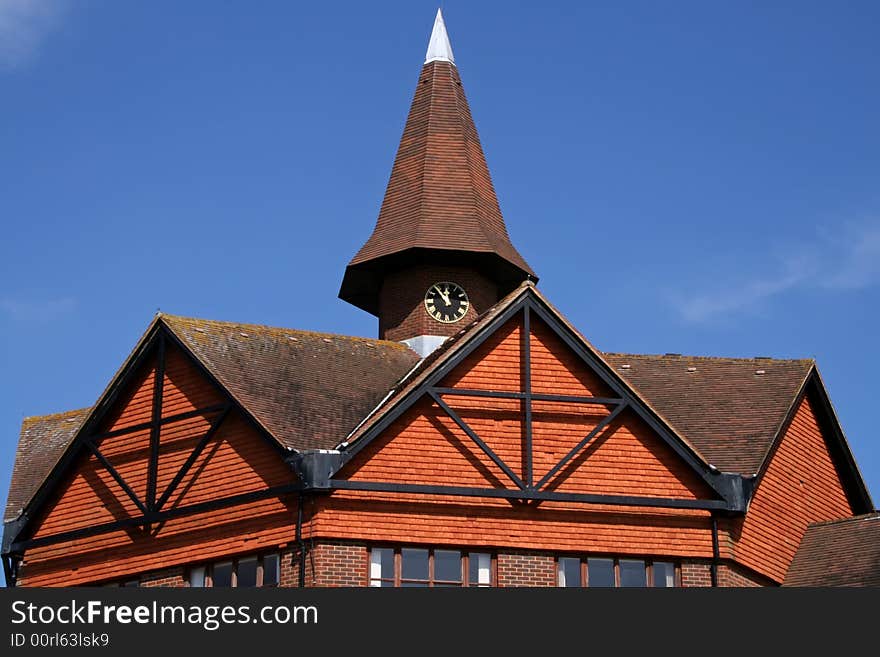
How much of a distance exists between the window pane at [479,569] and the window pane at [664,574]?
3.77 meters

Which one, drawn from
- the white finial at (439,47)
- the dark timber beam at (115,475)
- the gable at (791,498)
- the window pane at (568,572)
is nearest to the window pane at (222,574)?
the dark timber beam at (115,475)

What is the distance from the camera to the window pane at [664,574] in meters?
39.6

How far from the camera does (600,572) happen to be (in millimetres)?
39500

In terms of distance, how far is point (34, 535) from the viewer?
140 ft

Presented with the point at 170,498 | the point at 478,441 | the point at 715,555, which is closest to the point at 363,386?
the point at 478,441

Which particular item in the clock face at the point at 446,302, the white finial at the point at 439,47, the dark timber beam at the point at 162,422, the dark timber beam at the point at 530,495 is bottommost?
the dark timber beam at the point at 530,495

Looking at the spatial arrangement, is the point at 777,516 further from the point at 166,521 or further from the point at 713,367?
the point at 166,521

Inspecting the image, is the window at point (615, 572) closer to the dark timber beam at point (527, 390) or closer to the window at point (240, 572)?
the dark timber beam at point (527, 390)

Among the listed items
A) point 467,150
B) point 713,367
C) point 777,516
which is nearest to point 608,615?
point 777,516

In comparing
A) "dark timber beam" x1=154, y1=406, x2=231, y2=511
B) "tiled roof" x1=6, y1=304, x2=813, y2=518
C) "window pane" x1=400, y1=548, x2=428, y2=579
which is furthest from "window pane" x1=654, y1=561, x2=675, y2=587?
"dark timber beam" x1=154, y1=406, x2=231, y2=511

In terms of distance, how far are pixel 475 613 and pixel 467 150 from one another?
976 inches

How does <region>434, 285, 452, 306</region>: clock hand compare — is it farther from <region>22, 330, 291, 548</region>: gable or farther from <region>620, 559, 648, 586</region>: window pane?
<region>620, 559, 648, 586</region>: window pane

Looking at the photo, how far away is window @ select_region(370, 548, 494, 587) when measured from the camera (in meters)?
38.2

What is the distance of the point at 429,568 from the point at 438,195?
606 inches
